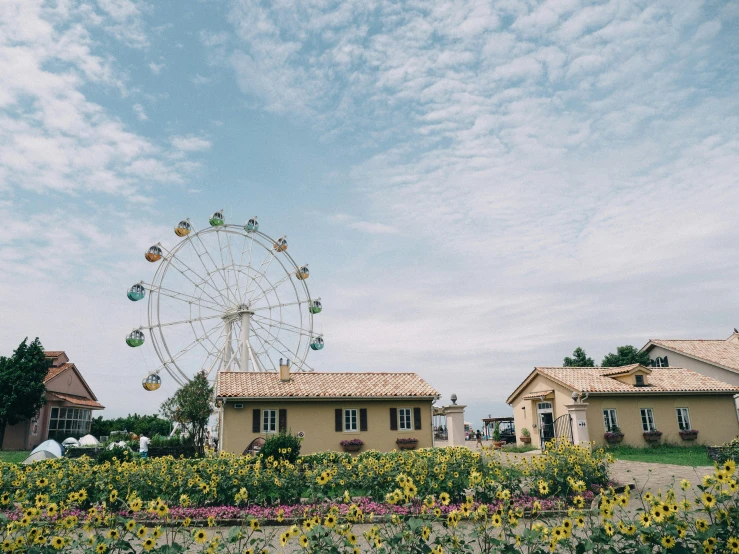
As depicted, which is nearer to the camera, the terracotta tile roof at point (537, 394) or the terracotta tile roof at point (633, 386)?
the terracotta tile roof at point (633, 386)

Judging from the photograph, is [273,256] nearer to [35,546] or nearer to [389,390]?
[389,390]

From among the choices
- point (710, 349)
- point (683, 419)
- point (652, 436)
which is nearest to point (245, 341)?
point (652, 436)

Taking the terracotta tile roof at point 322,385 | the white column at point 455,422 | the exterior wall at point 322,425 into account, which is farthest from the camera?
the terracotta tile roof at point 322,385

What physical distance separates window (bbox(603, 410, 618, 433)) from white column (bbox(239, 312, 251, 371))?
18245 mm

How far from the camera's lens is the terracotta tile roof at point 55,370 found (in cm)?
3324

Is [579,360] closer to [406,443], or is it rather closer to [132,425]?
[406,443]

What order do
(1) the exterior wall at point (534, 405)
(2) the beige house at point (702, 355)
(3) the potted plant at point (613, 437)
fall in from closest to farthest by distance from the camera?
(3) the potted plant at point (613, 437)
(1) the exterior wall at point (534, 405)
(2) the beige house at point (702, 355)

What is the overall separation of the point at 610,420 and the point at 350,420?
11677 mm

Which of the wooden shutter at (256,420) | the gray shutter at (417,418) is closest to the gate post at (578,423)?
the gray shutter at (417,418)

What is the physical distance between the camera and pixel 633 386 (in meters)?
25.0

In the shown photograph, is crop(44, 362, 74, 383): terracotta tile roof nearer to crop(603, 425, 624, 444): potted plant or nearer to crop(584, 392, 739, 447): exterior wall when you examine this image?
crop(584, 392, 739, 447): exterior wall

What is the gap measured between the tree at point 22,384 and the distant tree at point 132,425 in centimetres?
864

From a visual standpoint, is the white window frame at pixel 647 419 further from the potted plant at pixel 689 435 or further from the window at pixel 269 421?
the window at pixel 269 421

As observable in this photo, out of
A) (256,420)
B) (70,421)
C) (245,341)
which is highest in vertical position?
(245,341)
